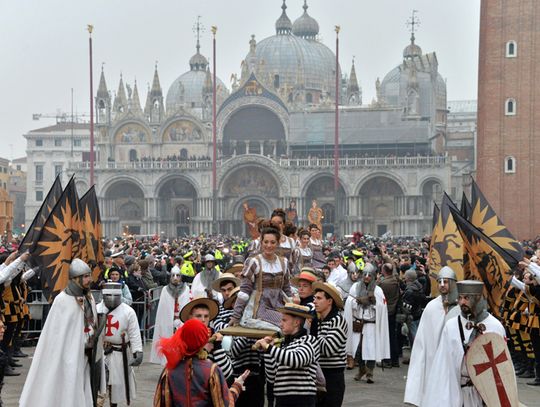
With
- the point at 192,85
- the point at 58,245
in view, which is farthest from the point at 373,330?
the point at 192,85

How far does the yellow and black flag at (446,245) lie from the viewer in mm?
12070

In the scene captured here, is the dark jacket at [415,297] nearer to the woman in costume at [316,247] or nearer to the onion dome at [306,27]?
the woman in costume at [316,247]

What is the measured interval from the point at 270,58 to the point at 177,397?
3152 inches

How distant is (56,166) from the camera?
9969 centimetres

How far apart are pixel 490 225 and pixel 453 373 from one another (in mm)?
3642

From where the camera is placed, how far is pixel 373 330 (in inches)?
526

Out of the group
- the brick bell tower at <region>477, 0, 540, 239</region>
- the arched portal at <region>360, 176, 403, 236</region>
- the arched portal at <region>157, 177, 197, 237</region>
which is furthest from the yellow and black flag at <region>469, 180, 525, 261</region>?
the arched portal at <region>157, 177, 197, 237</region>

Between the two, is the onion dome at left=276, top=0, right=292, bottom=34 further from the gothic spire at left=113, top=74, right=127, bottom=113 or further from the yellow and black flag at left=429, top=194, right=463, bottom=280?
the yellow and black flag at left=429, top=194, right=463, bottom=280

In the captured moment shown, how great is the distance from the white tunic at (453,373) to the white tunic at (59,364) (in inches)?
113

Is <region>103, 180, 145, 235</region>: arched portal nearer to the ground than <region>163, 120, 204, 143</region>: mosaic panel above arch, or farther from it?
nearer to the ground

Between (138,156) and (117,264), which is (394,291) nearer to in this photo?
(117,264)

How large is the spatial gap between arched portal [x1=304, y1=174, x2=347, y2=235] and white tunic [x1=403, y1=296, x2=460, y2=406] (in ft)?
199

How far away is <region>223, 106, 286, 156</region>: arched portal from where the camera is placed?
241ft

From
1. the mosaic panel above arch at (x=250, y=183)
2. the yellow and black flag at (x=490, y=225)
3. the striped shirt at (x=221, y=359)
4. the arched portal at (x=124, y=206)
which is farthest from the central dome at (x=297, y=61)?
the striped shirt at (x=221, y=359)
